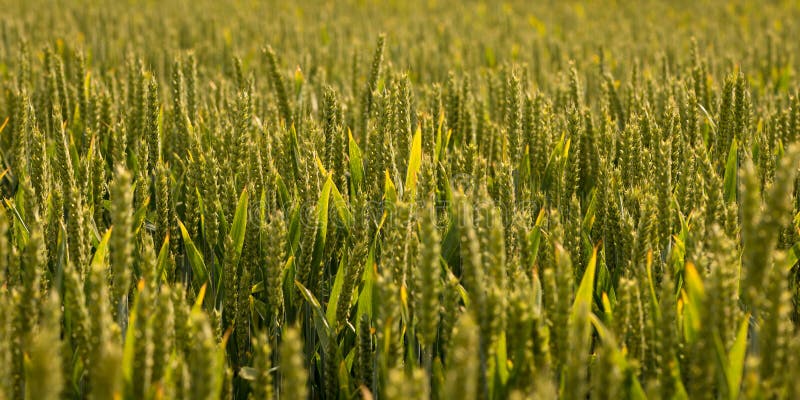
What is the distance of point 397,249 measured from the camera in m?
1.39

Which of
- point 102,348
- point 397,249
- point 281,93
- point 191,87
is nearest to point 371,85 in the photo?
point 281,93

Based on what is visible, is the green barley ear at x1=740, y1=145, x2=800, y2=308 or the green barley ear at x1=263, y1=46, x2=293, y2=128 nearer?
the green barley ear at x1=740, y1=145, x2=800, y2=308

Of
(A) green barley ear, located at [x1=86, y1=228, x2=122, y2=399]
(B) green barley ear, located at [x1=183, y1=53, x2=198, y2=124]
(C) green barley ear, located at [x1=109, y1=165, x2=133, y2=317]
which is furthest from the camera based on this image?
(B) green barley ear, located at [x1=183, y1=53, x2=198, y2=124]

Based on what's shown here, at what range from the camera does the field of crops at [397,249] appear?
1.14m

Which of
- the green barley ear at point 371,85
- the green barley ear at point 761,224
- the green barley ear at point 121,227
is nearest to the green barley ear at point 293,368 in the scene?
the green barley ear at point 121,227

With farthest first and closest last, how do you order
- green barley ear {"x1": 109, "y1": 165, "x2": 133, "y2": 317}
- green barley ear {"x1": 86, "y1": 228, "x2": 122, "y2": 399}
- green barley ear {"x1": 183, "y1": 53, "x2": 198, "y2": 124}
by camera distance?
green barley ear {"x1": 183, "y1": 53, "x2": 198, "y2": 124} < green barley ear {"x1": 109, "y1": 165, "x2": 133, "y2": 317} < green barley ear {"x1": 86, "y1": 228, "x2": 122, "y2": 399}

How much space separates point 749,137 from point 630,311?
127 cm

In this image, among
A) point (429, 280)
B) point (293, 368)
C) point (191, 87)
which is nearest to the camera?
point (293, 368)

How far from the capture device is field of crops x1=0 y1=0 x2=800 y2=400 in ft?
3.75

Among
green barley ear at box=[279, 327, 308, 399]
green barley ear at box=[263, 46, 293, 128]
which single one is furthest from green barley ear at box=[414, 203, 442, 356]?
green barley ear at box=[263, 46, 293, 128]

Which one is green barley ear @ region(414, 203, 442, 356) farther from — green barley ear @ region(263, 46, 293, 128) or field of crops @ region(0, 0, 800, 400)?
green barley ear @ region(263, 46, 293, 128)

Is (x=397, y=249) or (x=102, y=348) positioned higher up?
(x=397, y=249)

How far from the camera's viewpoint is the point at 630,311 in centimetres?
130

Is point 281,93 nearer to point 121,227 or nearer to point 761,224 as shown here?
point 121,227
